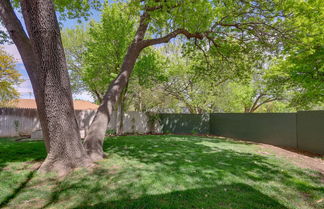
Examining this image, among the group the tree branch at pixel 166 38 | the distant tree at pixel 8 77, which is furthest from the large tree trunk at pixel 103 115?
the distant tree at pixel 8 77

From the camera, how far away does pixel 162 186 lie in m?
2.82

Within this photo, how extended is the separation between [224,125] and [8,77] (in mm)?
16922

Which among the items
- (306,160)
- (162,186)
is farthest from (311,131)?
(162,186)

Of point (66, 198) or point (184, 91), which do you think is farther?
point (184, 91)

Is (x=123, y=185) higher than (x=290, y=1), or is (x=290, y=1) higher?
(x=290, y=1)

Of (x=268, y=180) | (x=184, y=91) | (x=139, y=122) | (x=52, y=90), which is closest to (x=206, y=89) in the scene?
(x=184, y=91)

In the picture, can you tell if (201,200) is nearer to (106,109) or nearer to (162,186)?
(162,186)

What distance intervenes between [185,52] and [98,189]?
19.9ft

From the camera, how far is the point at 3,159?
407cm

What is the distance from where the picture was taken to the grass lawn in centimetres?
237

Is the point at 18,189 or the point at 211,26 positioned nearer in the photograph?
the point at 18,189

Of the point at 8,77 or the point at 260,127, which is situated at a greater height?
the point at 8,77

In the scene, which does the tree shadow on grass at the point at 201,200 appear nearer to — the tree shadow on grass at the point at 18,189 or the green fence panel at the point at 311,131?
the tree shadow on grass at the point at 18,189

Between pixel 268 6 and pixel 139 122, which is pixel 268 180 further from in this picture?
pixel 139 122
